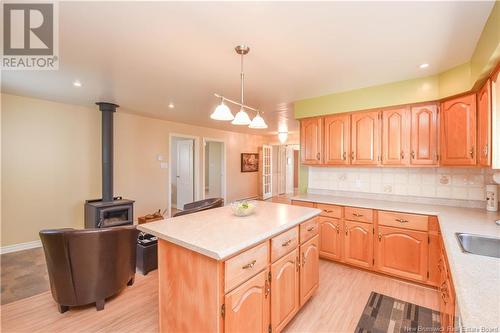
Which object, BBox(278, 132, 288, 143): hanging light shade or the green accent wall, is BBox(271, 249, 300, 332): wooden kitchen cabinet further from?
BBox(278, 132, 288, 143): hanging light shade

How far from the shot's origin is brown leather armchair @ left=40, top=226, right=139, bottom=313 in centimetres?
189

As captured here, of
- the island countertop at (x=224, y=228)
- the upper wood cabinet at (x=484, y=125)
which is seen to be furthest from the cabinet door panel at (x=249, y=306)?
the upper wood cabinet at (x=484, y=125)

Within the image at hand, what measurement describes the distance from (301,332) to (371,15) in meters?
2.47

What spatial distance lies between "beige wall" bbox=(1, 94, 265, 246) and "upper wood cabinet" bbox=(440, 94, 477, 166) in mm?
4992

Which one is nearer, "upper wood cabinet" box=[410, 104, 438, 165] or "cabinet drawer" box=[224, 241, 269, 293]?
"cabinet drawer" box=[224, 241, 269, 293]

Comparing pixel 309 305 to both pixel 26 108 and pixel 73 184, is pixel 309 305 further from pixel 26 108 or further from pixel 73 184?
pixel 26 108

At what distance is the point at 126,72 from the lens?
250 cm

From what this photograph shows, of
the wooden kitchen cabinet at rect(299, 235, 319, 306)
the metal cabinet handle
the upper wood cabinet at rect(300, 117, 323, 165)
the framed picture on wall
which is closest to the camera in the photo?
the metal cabinet handle

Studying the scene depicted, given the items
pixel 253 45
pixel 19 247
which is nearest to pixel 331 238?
pixel 253 45

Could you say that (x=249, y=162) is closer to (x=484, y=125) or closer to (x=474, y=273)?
(x=484, y=125)

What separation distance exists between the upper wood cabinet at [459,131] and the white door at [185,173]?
16.6 feet

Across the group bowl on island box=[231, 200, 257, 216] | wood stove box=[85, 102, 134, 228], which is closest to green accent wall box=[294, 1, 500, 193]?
bowl on island box=[231, 200, 257, 216]

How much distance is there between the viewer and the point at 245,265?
136cm

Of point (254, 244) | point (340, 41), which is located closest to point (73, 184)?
point (254, 244)
